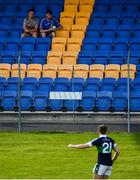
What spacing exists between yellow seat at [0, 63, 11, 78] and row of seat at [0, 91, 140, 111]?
188 cm

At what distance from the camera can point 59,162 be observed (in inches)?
840

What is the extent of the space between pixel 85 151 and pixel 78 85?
5.51m

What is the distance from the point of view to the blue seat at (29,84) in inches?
1130

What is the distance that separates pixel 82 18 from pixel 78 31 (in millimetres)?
1256

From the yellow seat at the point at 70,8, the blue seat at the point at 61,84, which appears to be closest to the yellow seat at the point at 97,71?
the blue seat at the point at 61,84

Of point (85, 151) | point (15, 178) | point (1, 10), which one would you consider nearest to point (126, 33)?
point (1, 10)

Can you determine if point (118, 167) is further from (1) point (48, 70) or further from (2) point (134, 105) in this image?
(1) point (48, 70)

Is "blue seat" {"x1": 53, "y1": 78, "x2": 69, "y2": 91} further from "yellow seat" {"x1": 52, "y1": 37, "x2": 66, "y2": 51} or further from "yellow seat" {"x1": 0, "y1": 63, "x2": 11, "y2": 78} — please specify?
"yellow seat" {"x1": 52, "y1": 37, "x2": 66, "y2": 51}

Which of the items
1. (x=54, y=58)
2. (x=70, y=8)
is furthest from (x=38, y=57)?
(x=70, y=8)

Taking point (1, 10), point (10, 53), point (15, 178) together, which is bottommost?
point (15, 178)

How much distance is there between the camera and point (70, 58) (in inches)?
1208

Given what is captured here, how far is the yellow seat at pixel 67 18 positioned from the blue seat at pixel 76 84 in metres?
5.49

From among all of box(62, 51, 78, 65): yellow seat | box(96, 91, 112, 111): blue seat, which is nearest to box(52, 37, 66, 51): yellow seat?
box(62, 51, 78, 65): yellow seat

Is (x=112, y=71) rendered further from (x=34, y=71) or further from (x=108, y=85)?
(x=34, y=71)
